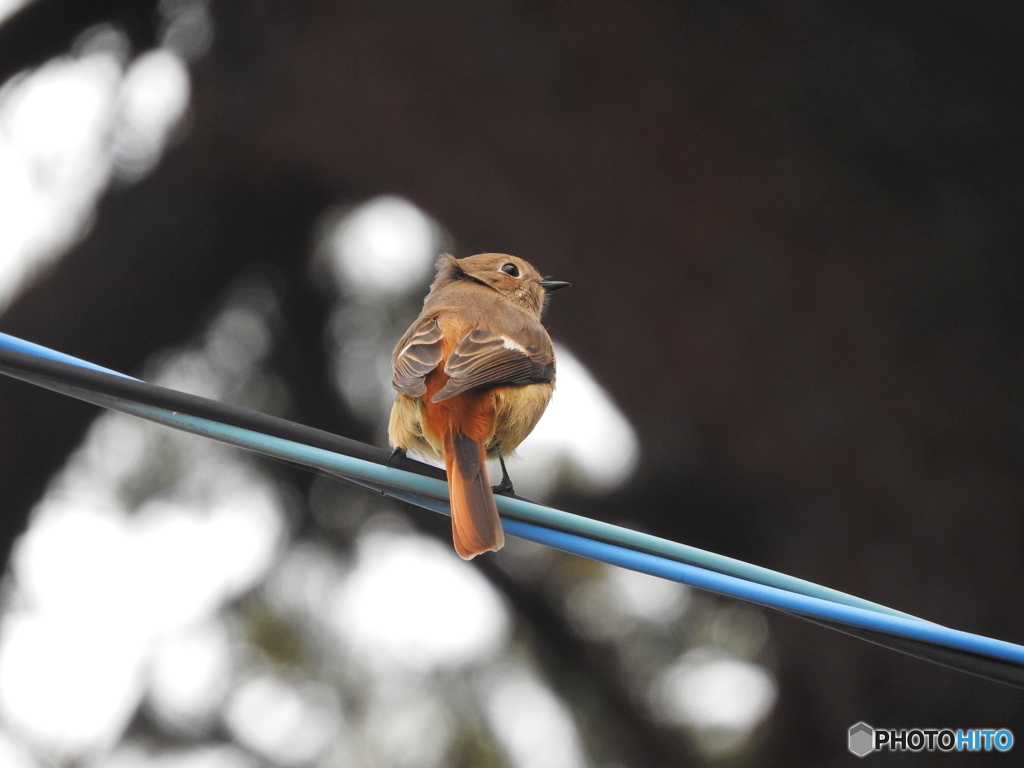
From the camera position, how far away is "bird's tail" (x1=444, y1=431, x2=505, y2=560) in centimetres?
320

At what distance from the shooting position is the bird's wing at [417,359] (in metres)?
3.87

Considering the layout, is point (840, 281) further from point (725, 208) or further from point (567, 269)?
point (567, 269)

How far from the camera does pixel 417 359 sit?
4.08 metres

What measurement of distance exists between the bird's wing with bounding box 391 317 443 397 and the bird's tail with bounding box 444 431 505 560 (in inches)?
15.7

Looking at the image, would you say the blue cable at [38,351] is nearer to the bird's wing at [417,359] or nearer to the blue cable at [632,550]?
the blue cable at [632,550]

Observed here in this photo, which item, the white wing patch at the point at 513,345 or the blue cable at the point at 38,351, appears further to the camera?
the white wing patch at the point at 513,345

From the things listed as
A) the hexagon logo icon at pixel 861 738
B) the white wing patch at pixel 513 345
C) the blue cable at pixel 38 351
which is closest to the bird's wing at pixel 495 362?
the white wing patch at pixel 513 345

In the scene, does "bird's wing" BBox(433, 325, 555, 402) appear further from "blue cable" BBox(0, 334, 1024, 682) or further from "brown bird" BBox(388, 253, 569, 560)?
"blue cable" BBox(0, 334, 1024, 682)

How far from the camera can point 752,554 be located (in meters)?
7.27

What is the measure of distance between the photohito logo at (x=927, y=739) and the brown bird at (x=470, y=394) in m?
3.23

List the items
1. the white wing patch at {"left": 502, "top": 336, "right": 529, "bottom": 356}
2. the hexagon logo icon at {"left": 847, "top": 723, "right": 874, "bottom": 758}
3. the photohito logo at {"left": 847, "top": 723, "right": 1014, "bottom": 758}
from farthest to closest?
1. the hexagon logo icon at {"left": 847, "top": 723, "right": 874, "bottom": 758}
2. the photohito logo at {"left": 847, "top": 723, "right": 1014, "bottom": 758}
3. the white wing patch at {"left": 502, "top": 336, "right": 529, "bottom": 356}

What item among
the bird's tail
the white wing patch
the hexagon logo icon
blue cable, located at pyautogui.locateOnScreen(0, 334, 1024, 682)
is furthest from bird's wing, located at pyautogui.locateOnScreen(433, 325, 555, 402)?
the hexagon logo icon

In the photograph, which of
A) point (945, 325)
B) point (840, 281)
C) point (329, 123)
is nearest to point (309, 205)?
point (329, 123)

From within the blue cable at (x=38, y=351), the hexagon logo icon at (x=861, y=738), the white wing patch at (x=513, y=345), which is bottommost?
the hexagon logo icon at (x=861, y=738)
